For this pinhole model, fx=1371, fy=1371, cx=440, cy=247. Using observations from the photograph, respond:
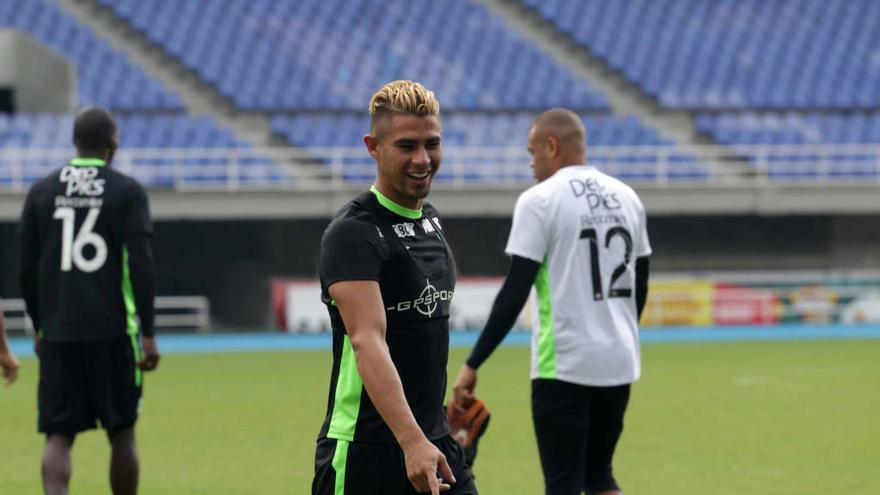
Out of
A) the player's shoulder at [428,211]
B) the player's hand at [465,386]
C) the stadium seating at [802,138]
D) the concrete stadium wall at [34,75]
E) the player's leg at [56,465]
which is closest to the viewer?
the player's shoulder at [428,211]

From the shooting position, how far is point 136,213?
700cm

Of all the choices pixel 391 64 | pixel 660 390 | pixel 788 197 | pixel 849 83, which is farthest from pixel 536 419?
pixel 849 83

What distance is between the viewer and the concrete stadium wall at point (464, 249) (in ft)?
86.6

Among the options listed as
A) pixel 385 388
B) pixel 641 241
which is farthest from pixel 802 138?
pixel 385 388

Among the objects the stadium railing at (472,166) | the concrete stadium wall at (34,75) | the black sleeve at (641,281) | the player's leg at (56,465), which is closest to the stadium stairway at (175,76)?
the stadium railing at (472,166)

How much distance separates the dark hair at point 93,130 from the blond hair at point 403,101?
3.16 metres

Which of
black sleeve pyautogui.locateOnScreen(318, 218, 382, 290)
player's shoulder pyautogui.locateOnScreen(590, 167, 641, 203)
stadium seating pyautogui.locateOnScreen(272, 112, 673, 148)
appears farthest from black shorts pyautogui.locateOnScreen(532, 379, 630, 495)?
stadium seating pyautogui.locateOnScreen(272, 112, 673, 148)

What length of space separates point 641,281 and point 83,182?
285 centimetres

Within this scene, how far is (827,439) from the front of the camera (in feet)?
35.6

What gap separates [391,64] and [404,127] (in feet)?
88.7

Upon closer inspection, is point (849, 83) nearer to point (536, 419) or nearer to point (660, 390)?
point (660, 390)

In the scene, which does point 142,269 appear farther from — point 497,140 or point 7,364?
point 497,140

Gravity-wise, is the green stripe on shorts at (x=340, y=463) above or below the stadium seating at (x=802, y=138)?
below

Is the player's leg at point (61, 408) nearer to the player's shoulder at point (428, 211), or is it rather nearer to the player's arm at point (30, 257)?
the player's arm at point (30, 257)
